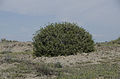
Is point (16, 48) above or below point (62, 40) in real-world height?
above

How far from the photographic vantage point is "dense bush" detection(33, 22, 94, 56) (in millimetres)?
16406

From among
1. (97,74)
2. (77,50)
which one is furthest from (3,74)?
(77,50)

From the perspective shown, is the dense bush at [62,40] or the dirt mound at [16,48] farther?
the dirt mound at [16,48]

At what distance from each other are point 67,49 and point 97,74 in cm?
688

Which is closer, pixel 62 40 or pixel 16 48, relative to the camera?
pixel 62 40

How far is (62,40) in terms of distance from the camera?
16.5 meters

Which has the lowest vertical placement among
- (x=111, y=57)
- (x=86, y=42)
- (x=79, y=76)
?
(x=79, y=76)

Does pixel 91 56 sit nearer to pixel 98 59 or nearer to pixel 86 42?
pixel 98 59

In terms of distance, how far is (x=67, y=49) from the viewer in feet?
53.6

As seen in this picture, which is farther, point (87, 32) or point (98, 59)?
point (87, 32)

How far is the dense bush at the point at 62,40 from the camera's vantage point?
16.4 meters

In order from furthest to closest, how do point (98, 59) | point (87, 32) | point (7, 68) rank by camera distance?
point (87, 32)
point (98, 59)
point (7, 68)

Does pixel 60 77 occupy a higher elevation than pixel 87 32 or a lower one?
lower

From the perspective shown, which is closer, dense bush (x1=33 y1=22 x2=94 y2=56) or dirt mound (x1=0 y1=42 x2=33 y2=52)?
dense bush (x1=33 y1=22 x2=94 y2=56)
